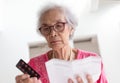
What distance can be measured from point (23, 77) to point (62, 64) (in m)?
0.15

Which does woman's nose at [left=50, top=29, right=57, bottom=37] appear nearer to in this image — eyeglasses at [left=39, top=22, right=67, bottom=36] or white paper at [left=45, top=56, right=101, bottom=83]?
eyeglasses at [left=39, top=22, right=67, bottom=36]

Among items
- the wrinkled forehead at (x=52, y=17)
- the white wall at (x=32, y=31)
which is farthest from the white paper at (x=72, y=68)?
the white wall at (x=32, y=31)

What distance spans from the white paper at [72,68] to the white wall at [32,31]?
1.31m

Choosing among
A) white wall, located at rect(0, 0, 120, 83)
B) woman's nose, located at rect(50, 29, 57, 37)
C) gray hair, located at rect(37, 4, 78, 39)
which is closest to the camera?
woman's nose, located at rect(50, 29, 57, 37)

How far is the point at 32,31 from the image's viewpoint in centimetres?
236

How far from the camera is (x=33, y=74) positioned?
96 centimetres

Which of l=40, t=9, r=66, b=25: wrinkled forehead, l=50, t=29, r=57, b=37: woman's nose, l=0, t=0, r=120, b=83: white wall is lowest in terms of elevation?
l=0, t=0, r=120, b=83: white wall

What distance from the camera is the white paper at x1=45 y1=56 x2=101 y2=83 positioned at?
3.17 ft

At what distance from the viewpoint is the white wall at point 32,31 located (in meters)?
2.27

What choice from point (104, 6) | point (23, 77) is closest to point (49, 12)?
point (23, 77)


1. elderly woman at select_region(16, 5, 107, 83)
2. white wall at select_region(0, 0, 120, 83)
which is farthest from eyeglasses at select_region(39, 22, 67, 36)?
white wall at select_region(0, 0, 120, 83)

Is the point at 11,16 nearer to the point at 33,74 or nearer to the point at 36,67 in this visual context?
the point at 36,67

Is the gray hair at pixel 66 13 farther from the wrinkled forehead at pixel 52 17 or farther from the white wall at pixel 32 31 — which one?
the white wall at pixel 32 31

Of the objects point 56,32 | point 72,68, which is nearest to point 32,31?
point 56,32
